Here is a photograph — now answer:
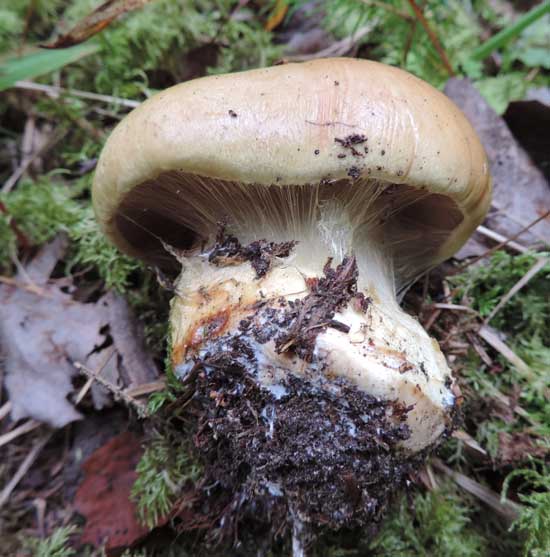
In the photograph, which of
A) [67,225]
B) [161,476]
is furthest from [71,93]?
[161,476]

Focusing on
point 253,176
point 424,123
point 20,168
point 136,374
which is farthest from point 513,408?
point 20,168

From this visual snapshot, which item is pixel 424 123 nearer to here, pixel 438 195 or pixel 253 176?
pixel 438 195

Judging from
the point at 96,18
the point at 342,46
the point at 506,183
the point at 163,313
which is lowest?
the point at 163,313

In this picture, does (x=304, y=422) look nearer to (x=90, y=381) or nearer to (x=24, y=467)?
(x=90, y=381)

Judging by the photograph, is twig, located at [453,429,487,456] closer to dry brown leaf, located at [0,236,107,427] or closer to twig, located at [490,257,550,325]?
twig, located at [490,257,550,325]

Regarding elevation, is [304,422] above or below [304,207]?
below

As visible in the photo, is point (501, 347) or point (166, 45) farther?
point (166, 45)
